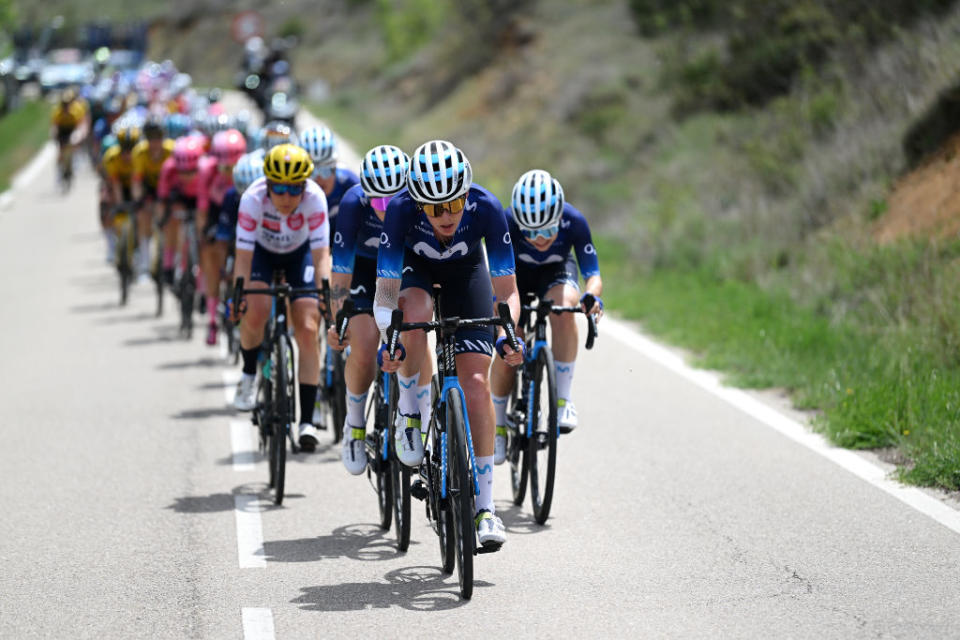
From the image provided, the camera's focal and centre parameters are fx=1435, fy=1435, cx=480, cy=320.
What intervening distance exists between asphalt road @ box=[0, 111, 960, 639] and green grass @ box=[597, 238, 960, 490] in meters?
0.48

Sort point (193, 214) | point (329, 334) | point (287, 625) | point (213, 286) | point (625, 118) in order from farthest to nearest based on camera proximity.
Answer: point (625, 118) < point (193, 214) < point (213, 286) < point (329, 334) < point (287, 625)

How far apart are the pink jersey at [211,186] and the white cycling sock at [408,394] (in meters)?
6.86

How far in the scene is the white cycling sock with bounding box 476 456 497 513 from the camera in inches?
260

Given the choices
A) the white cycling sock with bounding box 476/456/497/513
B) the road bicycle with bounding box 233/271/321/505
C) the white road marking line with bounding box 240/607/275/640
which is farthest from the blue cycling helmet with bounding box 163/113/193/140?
the white road marking line with bounding box 240/607/275/640

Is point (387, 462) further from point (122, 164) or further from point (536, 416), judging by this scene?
point (122, 164)

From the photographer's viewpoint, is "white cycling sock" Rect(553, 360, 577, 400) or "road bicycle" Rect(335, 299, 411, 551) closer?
"road bicycle" Rect(335, 299, 411, 551)

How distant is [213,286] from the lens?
45.4 feet

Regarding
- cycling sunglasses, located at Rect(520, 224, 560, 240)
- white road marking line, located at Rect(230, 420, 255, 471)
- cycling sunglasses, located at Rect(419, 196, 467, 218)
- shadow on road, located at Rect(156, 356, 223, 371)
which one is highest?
cycling sunglasses, located at Rect(419, 196, 467, 218)

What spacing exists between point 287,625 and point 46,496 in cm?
306

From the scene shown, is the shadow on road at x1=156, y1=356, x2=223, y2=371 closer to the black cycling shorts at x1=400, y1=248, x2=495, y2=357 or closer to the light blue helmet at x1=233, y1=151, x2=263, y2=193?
the light blue helmet at x1=233, y1=151, x2=263, y2=193

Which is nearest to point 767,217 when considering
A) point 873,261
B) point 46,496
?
point 873,261

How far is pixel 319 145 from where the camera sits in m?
9.84

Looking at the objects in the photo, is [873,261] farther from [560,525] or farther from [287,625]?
[287,625]

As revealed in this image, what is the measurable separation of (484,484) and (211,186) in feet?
25.4
